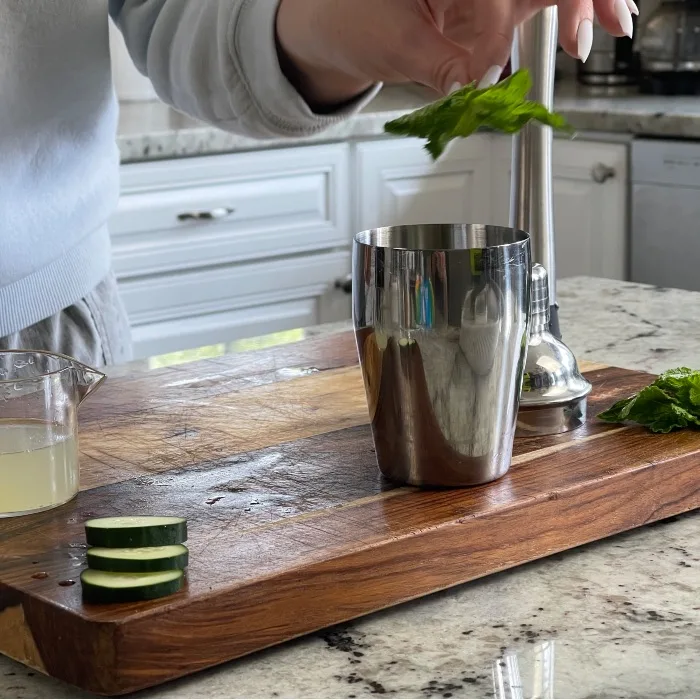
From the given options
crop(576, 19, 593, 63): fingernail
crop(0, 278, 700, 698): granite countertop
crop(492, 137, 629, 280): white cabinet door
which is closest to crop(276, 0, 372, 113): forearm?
crop(576, 19, 593, 63): fingernail

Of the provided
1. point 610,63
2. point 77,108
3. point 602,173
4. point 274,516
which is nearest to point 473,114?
point 274,516

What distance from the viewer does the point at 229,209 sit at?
98.9 inches

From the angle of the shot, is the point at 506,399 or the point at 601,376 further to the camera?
the point at 601,376

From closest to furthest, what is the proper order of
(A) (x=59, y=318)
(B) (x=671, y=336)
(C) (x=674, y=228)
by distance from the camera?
(A) (x=59, y=318), (B) (x=671, y=336), (C) (x=674, y=228)

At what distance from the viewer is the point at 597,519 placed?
31.2 inches

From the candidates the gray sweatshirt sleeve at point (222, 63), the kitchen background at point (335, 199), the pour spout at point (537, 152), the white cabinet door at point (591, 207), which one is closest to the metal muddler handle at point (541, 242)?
the pour spout at point (537, 152)

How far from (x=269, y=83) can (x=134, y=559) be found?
56cm

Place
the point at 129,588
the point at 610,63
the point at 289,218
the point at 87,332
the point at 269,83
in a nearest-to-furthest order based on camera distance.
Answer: the point at 129,588
the point at 269,83
the point at 87,332
the point at 289,218
the point at 610,63

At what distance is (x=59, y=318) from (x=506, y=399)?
1.77 ft

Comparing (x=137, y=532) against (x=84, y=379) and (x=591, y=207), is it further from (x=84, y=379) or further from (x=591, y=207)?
(x=591, y=207)

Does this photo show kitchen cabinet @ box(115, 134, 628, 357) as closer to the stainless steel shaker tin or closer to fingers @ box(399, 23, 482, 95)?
fingers @ box(399, 23, 482, 95)

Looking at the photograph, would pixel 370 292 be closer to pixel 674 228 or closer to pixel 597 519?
pixel 597 519

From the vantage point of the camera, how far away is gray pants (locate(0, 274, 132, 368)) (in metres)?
1.19

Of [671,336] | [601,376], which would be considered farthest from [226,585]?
[671,336]
